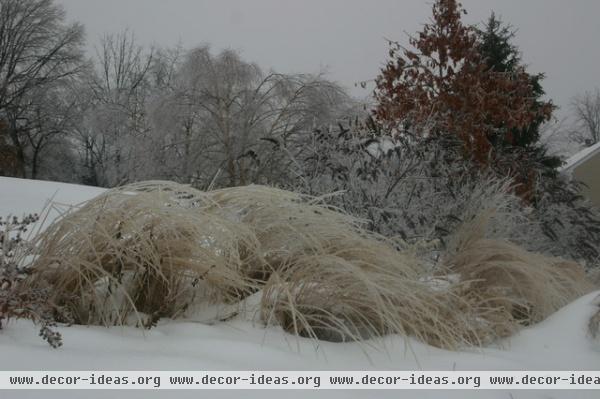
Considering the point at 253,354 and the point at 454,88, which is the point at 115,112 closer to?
the point at 454,88

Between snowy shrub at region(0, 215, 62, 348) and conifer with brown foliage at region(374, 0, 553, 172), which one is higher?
conifer with brown foliage at region(374, 0, 553, 172)

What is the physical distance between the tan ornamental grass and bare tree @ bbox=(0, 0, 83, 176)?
94.7 feet

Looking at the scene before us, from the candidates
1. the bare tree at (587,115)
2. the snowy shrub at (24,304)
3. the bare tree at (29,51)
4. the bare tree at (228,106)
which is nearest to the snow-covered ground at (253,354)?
the snowy shrub at (24,304)

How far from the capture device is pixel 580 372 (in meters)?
2.21

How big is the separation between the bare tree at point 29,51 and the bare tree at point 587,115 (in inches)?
1417

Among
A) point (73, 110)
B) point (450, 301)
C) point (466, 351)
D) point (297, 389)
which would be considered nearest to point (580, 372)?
point (466, 351)

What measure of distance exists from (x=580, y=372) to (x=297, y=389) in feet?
4.29

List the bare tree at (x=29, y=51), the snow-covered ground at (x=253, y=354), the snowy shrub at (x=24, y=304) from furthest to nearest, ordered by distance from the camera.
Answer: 1. the bare tree at (x=29, y=51)
2. the snowy shrub at (x=24, y=304)
3. the snow-covered ground at (x=253, y=354)

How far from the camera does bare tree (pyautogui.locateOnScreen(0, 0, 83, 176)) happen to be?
28.1 m

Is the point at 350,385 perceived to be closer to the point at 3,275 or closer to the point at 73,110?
the point at 3,275

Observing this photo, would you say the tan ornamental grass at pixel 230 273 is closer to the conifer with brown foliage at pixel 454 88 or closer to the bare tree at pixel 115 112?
the conifer with brown foliage at pixel 454 88

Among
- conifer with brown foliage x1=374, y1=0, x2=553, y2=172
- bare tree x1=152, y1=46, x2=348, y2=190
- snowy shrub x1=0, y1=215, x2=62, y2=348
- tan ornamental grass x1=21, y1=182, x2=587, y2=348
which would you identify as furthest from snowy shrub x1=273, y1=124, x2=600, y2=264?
bare tree x1=152, y1=46, x2=348, y2=190

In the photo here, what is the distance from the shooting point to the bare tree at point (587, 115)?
40781 millimetres

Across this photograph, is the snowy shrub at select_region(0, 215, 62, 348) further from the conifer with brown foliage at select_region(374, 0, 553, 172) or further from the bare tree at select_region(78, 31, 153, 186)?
the bare tree at select_region(78, 31, 153, 186)
